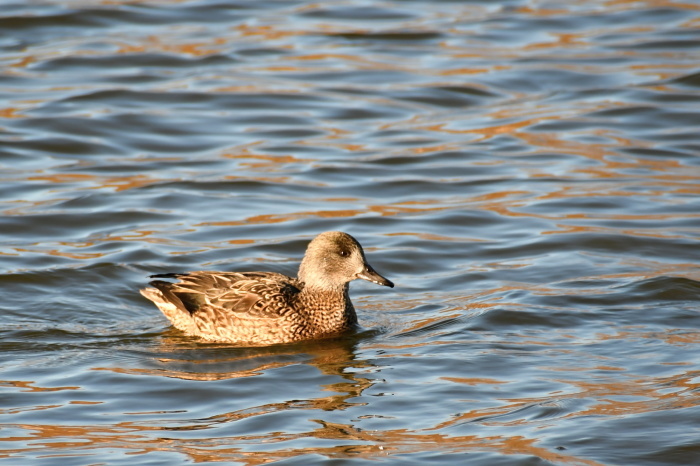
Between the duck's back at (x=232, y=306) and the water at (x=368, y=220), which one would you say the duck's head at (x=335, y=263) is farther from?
the water at (x=368, y=220)

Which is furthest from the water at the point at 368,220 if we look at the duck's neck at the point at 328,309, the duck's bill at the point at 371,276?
the duck's bill at the point at 371,276

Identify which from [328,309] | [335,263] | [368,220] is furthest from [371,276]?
[368,220]

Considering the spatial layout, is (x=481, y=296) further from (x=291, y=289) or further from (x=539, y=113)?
(x=539, y=113)

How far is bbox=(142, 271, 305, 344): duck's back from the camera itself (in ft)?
31.6

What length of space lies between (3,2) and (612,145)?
36.7ft

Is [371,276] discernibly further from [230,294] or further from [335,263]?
[230,294]

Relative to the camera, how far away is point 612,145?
48.3ft

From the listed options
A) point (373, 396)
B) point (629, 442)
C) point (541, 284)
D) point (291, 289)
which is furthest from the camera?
point (541, 284)

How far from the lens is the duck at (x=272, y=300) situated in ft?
31.6

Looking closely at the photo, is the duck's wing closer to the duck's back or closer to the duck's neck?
the duck's back

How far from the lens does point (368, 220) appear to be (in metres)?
12.6

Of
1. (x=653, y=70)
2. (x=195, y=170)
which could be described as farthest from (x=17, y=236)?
(x=653, y=70)

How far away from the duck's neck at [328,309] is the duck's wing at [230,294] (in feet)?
0.55

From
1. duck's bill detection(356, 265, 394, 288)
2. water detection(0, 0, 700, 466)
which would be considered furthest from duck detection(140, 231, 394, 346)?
water detection(0, 0, 700, 466)
